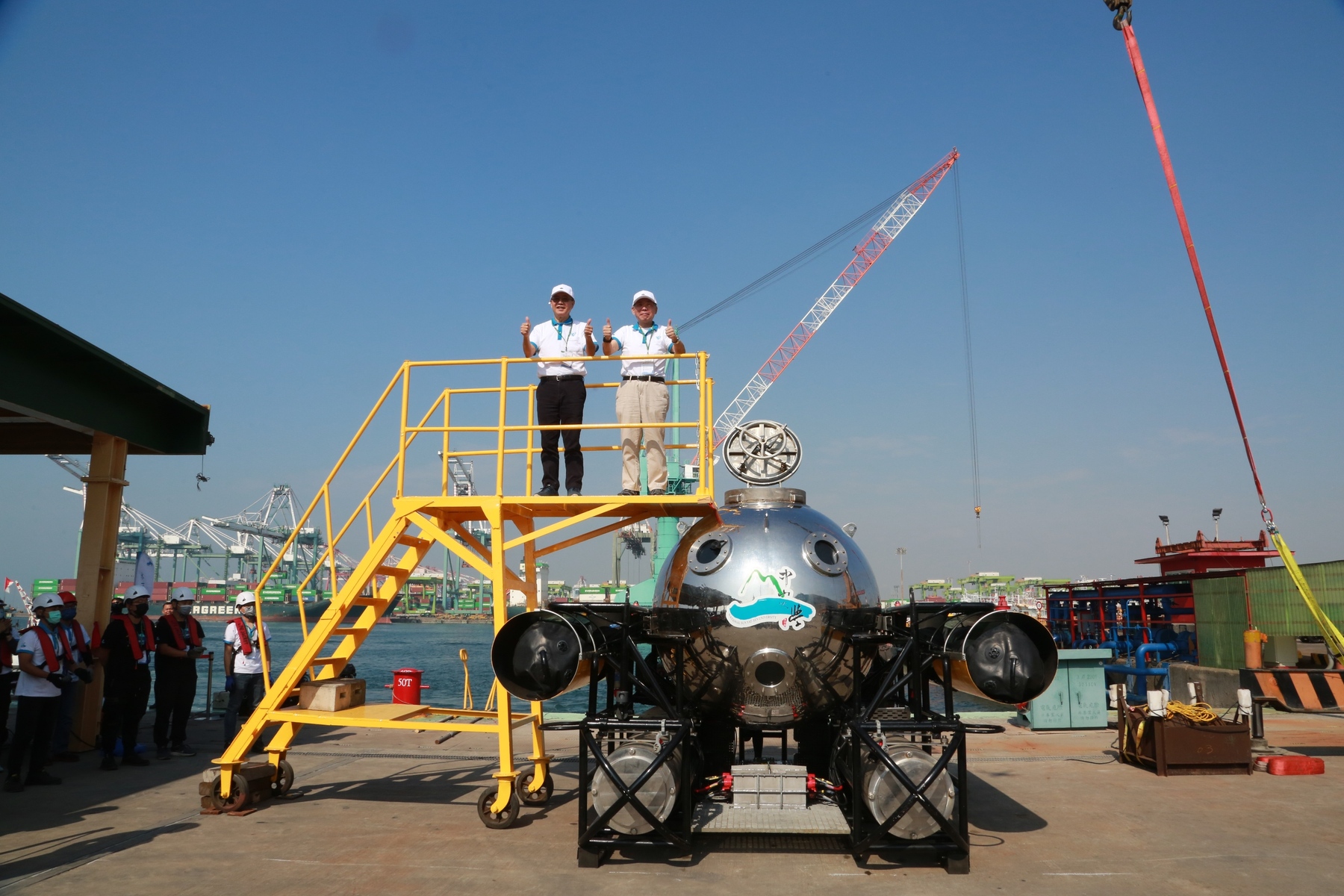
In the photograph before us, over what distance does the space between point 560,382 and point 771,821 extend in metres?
5.40

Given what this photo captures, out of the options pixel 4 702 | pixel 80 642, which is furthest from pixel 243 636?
pixel 4 702

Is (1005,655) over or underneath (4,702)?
over

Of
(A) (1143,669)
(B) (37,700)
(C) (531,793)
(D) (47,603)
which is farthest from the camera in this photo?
(A) (1143,669)

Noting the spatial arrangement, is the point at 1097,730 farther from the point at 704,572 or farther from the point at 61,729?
the point at 61,729

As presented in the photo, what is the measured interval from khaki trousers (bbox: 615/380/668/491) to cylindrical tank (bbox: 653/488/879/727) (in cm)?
130

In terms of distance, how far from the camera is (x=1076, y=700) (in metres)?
15.8

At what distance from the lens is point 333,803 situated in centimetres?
1010

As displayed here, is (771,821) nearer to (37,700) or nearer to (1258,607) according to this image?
(37,700)

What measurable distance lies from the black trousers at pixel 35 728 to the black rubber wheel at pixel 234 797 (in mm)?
2927

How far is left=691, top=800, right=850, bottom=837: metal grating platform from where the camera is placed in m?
7.59

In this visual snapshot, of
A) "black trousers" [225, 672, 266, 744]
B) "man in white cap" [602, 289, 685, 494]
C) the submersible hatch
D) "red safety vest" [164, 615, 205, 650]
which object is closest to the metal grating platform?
the submersible hatch

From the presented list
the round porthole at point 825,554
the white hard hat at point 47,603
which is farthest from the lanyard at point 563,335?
the white hard hat at point 47,603

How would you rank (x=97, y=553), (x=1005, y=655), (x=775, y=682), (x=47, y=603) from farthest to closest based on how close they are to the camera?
(x=97, y=553), (x=47, y=603), (x=775, y=682), (x=1005, y=655)

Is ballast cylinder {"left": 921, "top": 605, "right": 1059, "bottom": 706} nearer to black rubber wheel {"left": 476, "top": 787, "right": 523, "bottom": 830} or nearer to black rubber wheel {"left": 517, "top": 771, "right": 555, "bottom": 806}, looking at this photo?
black rubber wheel {"left": 476, "top": 787, "right": 523, "bottom": 830}
